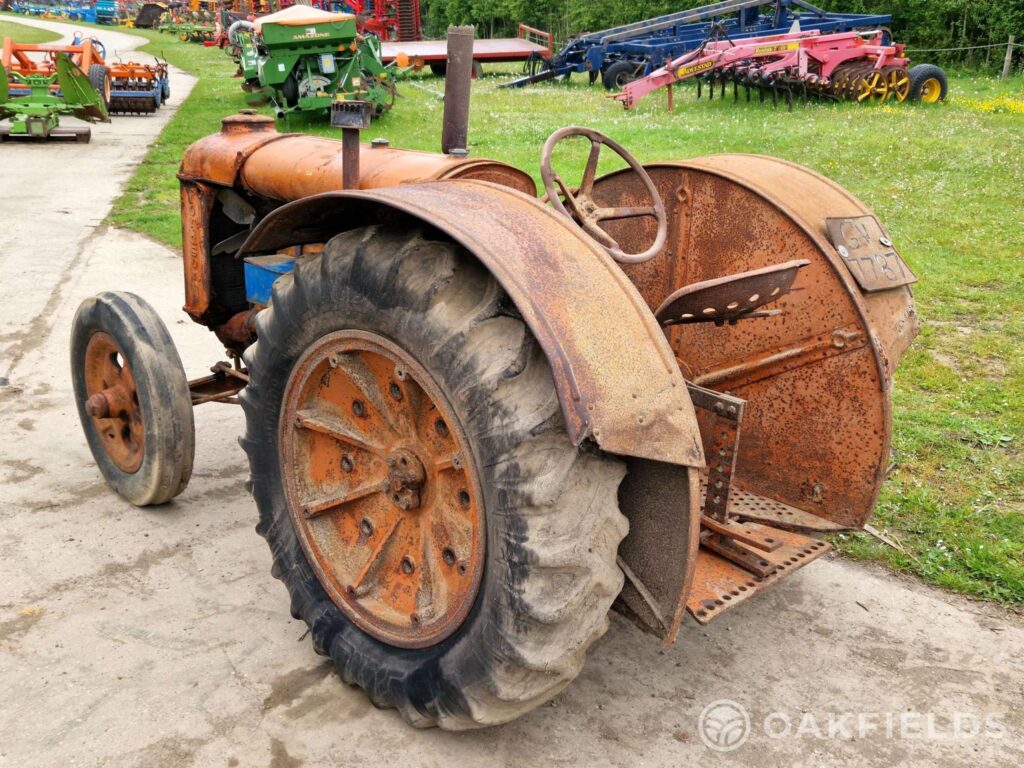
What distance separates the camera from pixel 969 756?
8.50 ft

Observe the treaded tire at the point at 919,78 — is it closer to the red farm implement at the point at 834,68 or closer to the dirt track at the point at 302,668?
the red farm implement at the point at 834,68

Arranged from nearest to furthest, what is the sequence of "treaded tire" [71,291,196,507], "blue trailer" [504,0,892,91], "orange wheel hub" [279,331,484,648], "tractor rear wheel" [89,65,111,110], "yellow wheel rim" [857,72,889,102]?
1. "orange wheel hub" [279,331,484,648]
2. "treaded tire" [71,291,196,507]
3. "tractor rear wheel" [89,65,111,110]
4. "yellow wheel rim" [857,72,889,102]
5. "blue trailer" [504,0,892,91]

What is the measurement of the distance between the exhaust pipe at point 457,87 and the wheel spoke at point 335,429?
1.13 metres

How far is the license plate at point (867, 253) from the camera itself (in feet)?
9.77

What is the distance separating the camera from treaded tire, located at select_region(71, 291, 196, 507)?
140 inches

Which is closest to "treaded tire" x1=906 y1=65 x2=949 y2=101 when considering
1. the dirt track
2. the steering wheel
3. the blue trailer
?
the blue trailer

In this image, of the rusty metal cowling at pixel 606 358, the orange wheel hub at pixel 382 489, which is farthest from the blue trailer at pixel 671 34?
the rusty metal cowling at pixel 606 358

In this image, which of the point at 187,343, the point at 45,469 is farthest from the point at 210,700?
the point at 187,343

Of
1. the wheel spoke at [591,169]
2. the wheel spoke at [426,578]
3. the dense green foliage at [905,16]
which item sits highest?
the dense green foliage at [905,16]

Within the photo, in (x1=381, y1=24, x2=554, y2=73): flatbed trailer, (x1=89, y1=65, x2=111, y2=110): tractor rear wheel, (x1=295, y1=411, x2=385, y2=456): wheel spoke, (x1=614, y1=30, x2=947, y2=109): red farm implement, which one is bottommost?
(x1=295, y1=411, x2=385, y2=456): wheel spoke

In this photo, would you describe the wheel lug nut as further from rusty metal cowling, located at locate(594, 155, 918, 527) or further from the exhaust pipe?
rusty metal cowling, located at locate(594, 155, 918, 527)

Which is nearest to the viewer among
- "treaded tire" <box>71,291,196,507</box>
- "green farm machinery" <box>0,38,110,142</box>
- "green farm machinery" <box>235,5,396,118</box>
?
"treaded tire" <box>71,291,196,507</box>

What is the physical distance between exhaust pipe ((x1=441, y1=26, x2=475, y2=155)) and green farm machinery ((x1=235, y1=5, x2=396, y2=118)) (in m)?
11.3

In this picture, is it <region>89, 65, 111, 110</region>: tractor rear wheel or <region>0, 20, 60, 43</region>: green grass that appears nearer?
<region>89, 65, 111, 110</region>: tractor rear wheel
